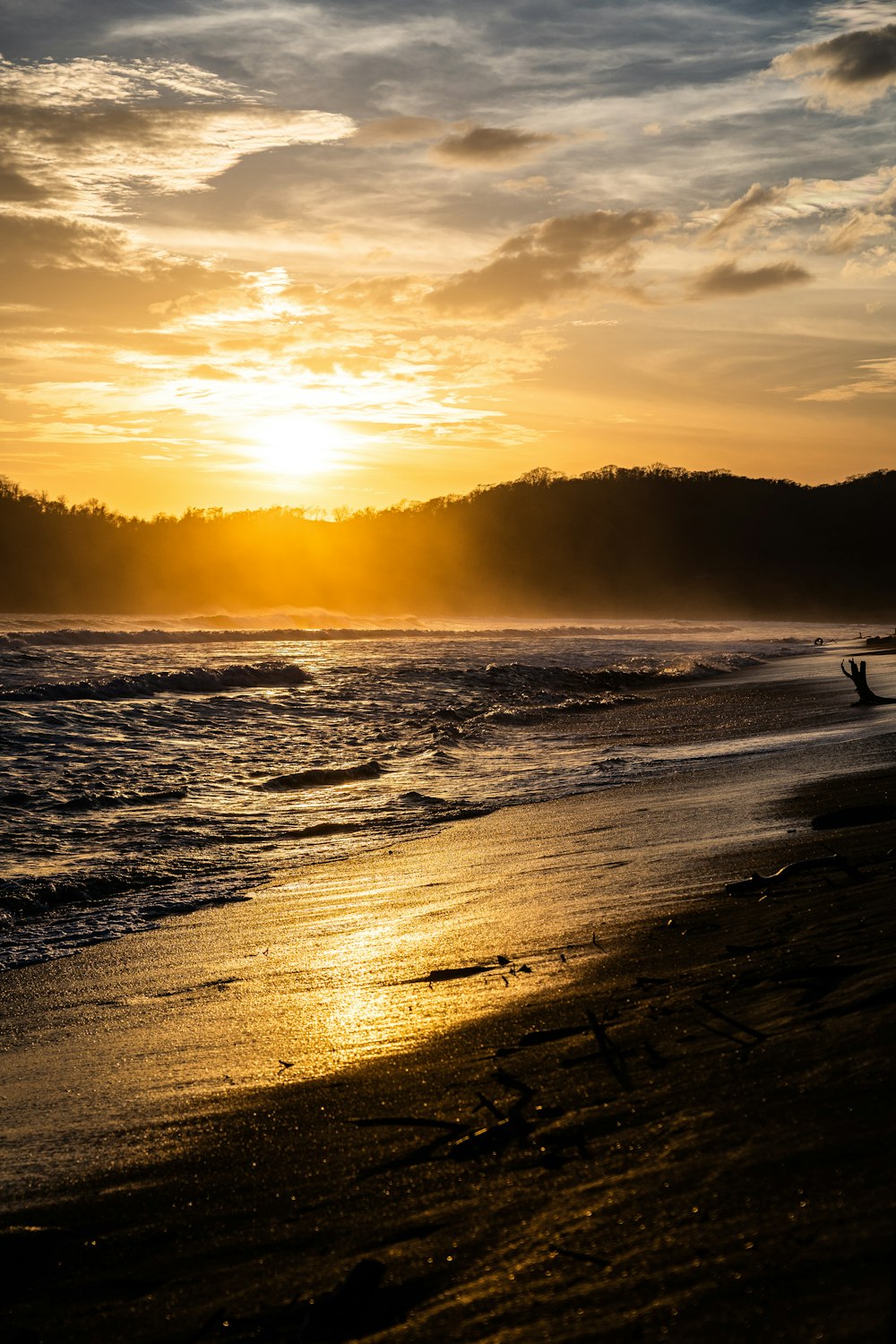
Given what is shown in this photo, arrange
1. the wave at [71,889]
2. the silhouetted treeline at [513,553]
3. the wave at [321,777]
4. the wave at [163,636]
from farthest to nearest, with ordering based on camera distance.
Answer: the silhouetted treeline at [513,553] < the wave at [163,636] < the wave at [321,777] < the wave at [71,889]

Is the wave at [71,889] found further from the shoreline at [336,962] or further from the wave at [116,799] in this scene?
the wave at [116,799]

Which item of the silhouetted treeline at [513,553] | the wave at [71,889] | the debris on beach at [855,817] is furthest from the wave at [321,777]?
the silhouetted treeline at [513,553]

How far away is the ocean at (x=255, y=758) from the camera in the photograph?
20.1 feet

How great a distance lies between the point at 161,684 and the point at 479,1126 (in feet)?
52.1

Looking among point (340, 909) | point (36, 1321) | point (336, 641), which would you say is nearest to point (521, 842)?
point (340, 909)

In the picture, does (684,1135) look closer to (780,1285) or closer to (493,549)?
(780,1285)

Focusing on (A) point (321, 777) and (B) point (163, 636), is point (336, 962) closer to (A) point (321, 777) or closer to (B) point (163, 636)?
(A) point (321, 777)

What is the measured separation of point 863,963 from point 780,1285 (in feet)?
4.84

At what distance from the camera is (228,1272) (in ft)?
6.32

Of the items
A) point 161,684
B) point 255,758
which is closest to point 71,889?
point 255,758

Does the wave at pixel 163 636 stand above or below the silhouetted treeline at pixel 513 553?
below

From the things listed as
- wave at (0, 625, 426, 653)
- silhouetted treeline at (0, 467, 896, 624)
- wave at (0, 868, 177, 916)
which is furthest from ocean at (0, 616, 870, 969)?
silhouetted treeline at (0, 467, 896, 624)

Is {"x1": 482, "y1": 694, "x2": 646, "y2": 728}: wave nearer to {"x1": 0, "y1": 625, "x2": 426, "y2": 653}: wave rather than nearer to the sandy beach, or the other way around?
the sandy beach

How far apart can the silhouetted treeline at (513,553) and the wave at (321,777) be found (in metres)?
64.4
